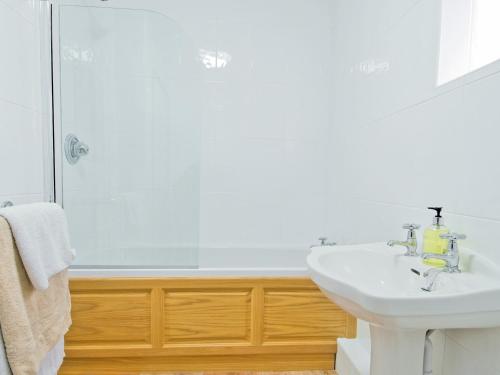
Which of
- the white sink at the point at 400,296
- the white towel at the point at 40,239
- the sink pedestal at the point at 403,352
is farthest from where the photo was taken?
the white towel at the point at 40,239

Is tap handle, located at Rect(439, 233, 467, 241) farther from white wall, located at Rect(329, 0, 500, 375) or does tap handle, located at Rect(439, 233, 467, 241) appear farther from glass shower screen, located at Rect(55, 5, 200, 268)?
glass shower screen, located at Rect(55, 5, 200, 268)

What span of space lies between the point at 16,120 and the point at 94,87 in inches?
20.6

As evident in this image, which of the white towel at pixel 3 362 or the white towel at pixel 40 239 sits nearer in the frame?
the white towel at pixel 3 362

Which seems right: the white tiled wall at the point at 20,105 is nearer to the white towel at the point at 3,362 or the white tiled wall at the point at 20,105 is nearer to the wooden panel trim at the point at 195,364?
the white towel at the point at 3,362

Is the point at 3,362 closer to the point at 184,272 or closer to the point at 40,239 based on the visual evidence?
the point at 40,239

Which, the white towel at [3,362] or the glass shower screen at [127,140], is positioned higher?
the glass shower screen at [127,140]

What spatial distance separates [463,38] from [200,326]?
1.59 meters

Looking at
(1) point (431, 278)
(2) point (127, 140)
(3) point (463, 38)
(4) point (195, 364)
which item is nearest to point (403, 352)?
(1) point (431, 278)

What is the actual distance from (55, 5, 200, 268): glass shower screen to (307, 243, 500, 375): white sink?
0.93 meters

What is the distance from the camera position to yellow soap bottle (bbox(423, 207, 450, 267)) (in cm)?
90

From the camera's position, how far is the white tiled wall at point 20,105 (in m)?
1.27

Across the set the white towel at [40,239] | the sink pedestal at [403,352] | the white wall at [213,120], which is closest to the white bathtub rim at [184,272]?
the white wall at [213,120]

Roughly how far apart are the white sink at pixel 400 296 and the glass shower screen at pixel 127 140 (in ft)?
3.06

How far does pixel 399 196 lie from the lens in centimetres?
126
